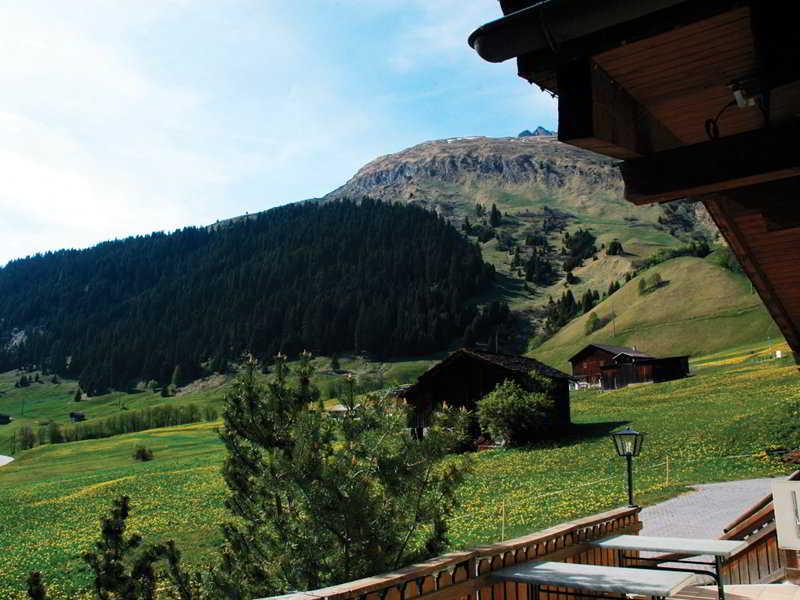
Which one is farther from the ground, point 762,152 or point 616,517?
point 762,152

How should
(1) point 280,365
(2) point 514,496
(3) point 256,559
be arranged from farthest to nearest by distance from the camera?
(2) point 514,496, (1) point 280,365, (3) point 256,559

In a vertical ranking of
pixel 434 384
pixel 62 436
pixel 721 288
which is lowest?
pixel 62 436

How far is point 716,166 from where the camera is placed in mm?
3426

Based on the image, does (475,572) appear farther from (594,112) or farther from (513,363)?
(513,363)

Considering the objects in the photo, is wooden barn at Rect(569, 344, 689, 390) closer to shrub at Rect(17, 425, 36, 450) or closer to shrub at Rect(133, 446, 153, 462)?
shrub at Rect(133, 446, 153, 462)

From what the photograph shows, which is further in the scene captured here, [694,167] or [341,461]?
[341,461]

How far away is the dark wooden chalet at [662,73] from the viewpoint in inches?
125

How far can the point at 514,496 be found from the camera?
26.4 meters

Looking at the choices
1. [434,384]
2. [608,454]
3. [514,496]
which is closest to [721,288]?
[434,384]

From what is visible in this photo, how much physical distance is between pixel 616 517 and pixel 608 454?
27690 mm

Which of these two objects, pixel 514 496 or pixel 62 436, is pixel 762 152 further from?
pixel 62 436

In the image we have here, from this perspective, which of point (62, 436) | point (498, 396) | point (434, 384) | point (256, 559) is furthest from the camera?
point (62, 436)

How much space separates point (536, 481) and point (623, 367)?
51467mm

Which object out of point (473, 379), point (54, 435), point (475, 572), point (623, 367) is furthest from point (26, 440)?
point (475, 572)
